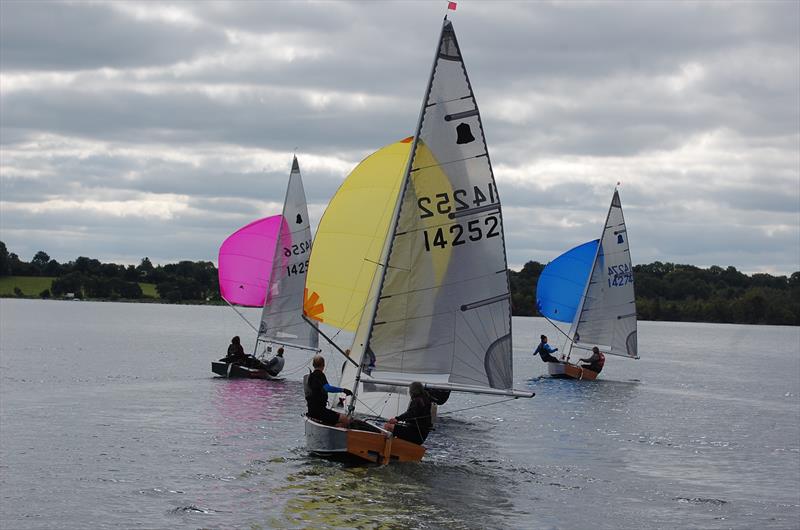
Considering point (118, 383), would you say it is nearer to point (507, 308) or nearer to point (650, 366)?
point (507, 308)

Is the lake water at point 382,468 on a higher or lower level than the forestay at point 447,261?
lower

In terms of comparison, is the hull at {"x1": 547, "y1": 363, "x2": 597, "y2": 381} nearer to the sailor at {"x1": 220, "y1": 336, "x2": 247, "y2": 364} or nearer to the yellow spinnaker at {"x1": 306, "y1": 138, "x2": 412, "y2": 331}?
the sailor at {"x1": 220, "y1": 336, "x2": 247, "y2": 364}

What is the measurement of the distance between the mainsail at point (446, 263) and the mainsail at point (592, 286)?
34421 millimetres

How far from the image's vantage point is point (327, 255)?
3014cm

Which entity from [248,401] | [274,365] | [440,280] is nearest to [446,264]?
[440,280]

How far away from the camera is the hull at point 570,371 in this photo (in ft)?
194

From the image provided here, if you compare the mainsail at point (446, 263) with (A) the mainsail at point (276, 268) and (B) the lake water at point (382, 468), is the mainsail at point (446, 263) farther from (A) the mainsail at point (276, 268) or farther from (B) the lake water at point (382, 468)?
(A) the mainsail at point (276, 268)

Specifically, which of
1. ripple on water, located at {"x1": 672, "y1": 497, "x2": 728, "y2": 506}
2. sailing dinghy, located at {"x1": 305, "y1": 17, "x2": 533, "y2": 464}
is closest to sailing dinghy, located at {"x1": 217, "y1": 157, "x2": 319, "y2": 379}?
sailing dinghy, located at {"x1": 305, "y1": 17, "x2": 533, "y2": 464}

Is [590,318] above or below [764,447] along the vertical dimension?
above

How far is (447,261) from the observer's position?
83.8 feet

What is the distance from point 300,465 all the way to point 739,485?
38.5ft

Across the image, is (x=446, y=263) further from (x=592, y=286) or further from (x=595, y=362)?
(x=592, y=286)

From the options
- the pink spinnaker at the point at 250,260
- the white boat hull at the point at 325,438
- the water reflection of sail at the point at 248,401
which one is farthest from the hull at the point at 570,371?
the white boat hull at the point at 325,438

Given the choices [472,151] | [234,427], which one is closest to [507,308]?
[472,151]
